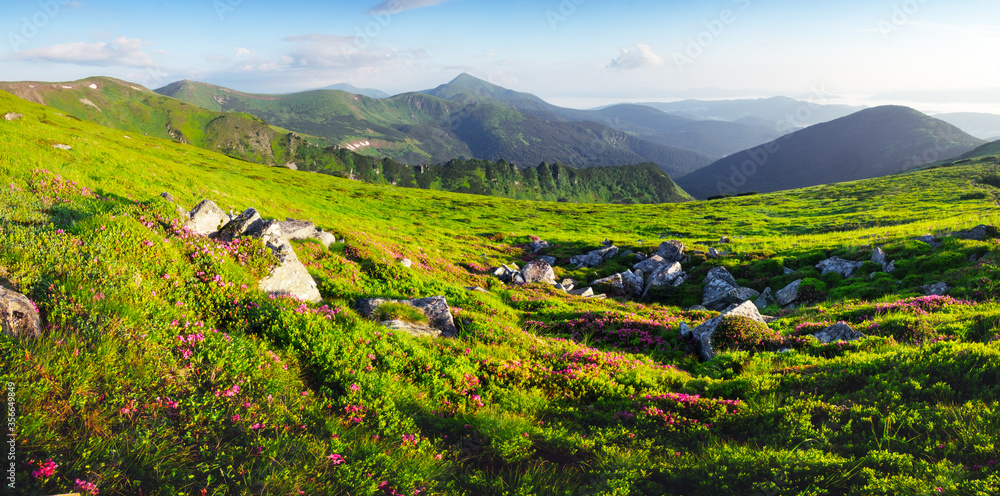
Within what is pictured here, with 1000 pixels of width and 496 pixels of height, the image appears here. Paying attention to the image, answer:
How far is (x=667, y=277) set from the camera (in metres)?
26.9

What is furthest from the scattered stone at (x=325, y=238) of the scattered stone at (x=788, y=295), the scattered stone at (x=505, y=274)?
the scattered stone at (x=788, y=295)

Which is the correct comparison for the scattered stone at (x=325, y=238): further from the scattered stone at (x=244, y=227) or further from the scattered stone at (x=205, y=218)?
the scattered stone at (x=244, y=227)

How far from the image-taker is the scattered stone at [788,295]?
20.5 m

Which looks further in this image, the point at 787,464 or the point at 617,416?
the point at 617,416

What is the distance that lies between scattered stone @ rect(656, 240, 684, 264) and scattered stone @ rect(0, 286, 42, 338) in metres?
32.4

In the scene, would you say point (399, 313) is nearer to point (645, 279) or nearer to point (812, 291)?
point (812, 291)

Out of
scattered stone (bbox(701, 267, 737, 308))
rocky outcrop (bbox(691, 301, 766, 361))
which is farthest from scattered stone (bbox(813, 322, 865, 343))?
scattered stone (bbox(701, 267, 737, 308))

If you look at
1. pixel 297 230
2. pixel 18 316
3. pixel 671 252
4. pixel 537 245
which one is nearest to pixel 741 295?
pixel 671 252

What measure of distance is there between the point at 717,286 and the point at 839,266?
24.6ft

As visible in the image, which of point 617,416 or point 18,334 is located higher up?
point 18,334

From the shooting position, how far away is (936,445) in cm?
579

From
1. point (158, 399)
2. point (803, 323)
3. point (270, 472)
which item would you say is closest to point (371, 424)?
point (270, 472)

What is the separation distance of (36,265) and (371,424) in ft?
22.3

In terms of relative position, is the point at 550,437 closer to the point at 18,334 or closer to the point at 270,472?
the point at 270,472
